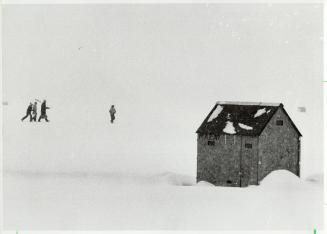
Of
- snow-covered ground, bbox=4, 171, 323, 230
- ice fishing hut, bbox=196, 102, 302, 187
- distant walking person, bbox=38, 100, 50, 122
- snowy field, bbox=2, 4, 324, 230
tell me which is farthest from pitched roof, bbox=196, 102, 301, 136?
distant walking person, bbox=38, 100, 50, 122

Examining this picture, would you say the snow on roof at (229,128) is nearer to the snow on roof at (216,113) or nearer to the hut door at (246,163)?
the snow on roof at (216,113)

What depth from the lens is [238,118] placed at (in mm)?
13922

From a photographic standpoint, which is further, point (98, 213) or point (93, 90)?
point (93, 90)

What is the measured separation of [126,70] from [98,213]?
10.4 ft

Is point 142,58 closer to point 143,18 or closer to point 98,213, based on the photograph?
point 143,18

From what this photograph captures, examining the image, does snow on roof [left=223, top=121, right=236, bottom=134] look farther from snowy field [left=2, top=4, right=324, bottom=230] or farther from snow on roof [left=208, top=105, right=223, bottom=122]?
snowy field [left=2, top=4, right=324, bottom=230]

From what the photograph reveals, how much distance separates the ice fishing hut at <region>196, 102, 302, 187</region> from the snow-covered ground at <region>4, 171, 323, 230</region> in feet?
0.75

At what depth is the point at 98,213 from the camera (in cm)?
1355

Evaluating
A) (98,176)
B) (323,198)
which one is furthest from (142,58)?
(323,198)

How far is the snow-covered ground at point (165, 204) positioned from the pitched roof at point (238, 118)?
1081 mm

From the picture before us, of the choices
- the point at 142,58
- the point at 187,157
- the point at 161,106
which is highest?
the point at 142,58

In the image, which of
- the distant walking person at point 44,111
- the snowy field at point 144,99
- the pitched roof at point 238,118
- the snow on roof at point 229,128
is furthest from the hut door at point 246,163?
the distant walking person at point 44,111

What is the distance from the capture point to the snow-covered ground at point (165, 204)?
13453mm

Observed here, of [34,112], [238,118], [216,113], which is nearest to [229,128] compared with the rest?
[238,118]
